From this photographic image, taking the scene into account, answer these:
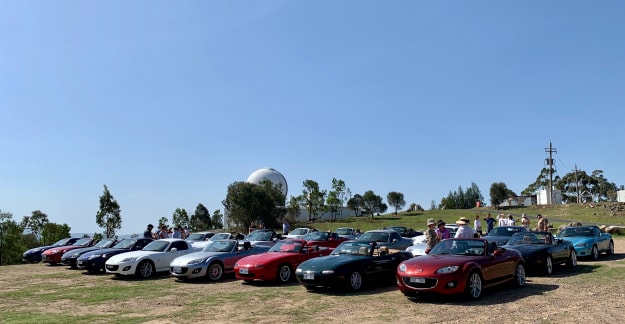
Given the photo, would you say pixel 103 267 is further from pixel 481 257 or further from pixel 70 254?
pixel 481 257

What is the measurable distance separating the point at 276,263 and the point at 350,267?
108 inches

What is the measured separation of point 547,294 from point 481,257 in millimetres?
1557

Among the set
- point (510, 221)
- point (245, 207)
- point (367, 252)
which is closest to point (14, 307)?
point (367, 252)

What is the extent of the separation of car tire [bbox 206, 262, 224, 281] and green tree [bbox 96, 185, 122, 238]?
1320 inches

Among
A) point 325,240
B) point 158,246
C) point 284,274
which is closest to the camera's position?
point 284,274

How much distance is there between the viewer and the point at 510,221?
24.5 m

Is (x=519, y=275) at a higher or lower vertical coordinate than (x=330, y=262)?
lower

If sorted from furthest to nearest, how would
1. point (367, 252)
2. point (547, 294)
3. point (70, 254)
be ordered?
1. point (70, 254)
2. point (367, 252)
3. point (547, 294)

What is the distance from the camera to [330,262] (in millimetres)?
11867

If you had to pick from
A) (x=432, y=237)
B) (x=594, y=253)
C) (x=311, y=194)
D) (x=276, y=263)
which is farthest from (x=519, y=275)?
(x=311, y=194)

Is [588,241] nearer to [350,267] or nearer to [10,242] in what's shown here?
[350,267]

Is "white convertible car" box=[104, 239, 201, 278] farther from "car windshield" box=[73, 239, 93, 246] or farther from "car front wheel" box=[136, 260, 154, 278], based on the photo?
"car windshield" box=[73, 239, 93, 246]

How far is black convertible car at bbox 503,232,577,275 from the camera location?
43.9ft

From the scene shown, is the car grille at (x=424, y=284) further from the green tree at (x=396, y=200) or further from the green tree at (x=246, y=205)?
the green tree at (x=396, y=200)
